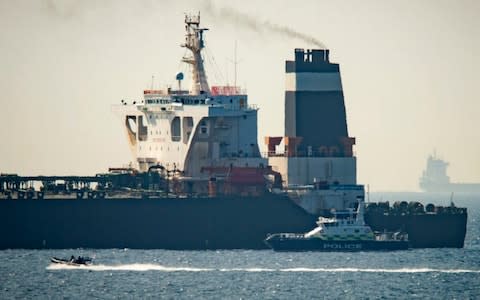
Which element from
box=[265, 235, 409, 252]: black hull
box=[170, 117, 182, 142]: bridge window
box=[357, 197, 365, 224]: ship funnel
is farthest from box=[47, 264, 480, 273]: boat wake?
box=[170, 117, 182, 142]: bridge window

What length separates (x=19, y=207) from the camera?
13262cm

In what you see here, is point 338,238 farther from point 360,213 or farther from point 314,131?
point 314,131

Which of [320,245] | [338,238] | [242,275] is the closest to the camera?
[242,275]

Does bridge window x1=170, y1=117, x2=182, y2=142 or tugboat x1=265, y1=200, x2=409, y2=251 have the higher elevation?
bridge window x1=170, y1=117, x2=182, y2=142

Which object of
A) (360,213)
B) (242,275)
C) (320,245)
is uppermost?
(360,213)

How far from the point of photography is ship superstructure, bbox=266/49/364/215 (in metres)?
140

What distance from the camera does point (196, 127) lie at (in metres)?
138

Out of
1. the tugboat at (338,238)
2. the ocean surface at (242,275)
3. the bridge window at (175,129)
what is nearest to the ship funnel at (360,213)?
the tugboat at (338,238)

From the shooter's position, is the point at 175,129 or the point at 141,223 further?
the point at 175,129

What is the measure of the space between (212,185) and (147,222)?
584cm

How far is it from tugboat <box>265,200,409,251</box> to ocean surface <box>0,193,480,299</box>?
2.19 feet

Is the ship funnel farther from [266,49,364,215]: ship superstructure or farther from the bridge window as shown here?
the bridge window

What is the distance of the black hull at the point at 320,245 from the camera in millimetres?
131000

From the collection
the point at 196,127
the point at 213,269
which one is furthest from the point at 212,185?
the point at 213,269
